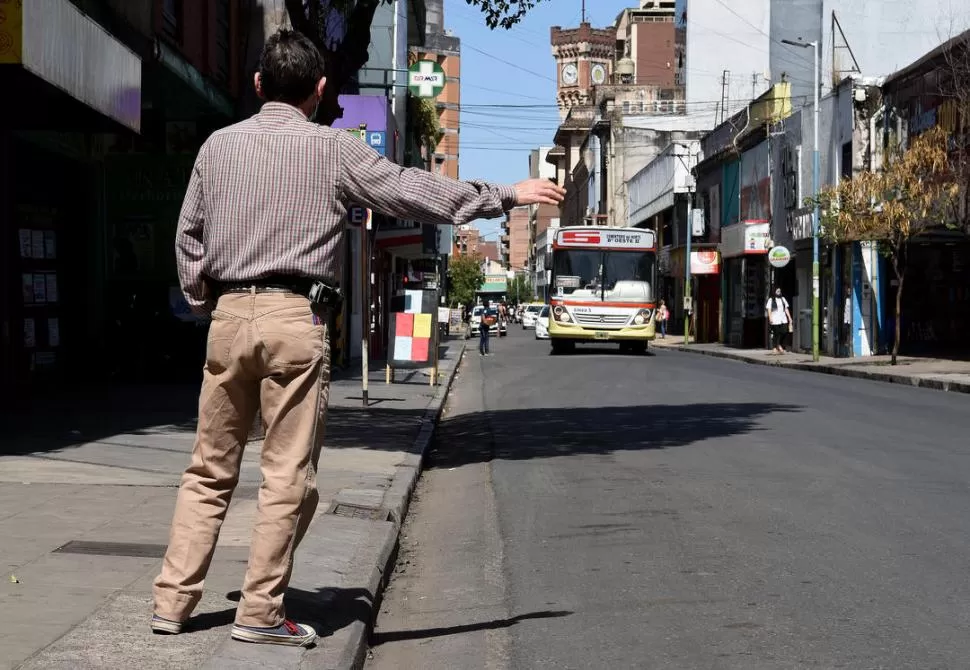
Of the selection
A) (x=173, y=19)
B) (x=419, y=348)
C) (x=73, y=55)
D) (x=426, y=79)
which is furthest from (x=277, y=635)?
(x=426, y=79)

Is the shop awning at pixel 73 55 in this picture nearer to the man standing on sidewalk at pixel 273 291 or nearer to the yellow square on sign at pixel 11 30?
the yellow square on sign at pixel 11 30

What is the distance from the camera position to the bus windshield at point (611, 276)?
36094mm

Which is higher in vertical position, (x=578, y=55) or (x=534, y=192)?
(x=578, y=55)

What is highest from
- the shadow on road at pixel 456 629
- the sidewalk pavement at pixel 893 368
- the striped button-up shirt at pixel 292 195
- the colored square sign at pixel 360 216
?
the colored square sign at pixel 360 216

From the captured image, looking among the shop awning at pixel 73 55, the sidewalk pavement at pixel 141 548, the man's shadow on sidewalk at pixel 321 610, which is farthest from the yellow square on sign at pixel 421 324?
the man's shadow on sidewalk at pixel 321 610

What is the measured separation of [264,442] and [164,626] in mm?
722

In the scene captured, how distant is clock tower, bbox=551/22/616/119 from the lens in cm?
17312

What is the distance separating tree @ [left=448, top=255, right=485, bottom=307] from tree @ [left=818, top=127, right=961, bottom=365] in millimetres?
102976

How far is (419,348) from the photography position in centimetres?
1956

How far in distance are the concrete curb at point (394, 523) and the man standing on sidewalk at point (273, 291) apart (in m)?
0.22

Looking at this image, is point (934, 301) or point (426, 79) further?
point (426, 79)

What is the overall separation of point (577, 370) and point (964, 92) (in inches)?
391

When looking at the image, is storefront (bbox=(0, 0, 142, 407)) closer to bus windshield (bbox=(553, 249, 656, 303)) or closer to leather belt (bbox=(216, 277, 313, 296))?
leather belt (bbox=(216, 277, 313, 296))

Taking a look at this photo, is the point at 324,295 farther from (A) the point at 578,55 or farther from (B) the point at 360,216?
(A) the point at 578,55
